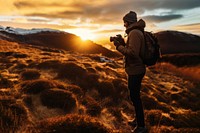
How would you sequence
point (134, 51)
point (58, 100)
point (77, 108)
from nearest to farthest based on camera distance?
point (134, 51) → point (77, 108) → point (58, 100)

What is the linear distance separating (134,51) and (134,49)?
0.18 ft

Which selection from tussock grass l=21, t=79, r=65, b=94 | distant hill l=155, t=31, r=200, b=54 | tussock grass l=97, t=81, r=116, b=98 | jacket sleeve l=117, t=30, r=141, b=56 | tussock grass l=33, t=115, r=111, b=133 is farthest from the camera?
distant hill l=155, t=31, r=200, b=54

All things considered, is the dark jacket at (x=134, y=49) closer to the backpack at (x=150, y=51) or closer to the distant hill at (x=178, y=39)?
the backpack at (x=150, y=51)

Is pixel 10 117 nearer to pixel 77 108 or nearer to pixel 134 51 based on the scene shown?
pixel 77 108

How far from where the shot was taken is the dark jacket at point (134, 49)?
7410 millimetres

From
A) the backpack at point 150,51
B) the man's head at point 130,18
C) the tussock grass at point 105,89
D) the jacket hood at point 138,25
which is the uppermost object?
the man's head at point 130,18

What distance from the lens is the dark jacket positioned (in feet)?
24.3

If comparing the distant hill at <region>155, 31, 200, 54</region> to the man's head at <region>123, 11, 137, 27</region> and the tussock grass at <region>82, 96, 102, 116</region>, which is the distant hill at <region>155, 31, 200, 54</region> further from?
the man's head at <region>123, 11, 137, 27</region>

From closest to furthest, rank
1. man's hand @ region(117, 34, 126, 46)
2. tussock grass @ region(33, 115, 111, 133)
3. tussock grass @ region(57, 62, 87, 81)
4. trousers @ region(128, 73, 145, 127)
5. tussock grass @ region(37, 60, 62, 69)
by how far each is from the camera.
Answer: tussock grass @ region(33, 115, 111, 133) < trousers @ region(128, 73, 145, 127) < man's hand @ region(117, 34, 126, 46) < tussock grass @ region(57, 62, 87, 81) < tussock grass @ region(37, 60, 62, 69)

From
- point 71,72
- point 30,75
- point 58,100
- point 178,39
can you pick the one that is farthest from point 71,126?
point 178,39

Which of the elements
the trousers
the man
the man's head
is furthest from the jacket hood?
the trousers

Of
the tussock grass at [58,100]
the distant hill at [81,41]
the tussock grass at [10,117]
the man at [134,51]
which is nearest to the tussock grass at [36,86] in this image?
the tussock grass at [58,100]

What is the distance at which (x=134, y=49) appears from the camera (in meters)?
7.40

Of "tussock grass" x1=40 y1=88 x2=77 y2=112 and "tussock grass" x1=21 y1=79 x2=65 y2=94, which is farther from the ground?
"tussock grass" x1=21 y1=79 x2=65 y2=94
